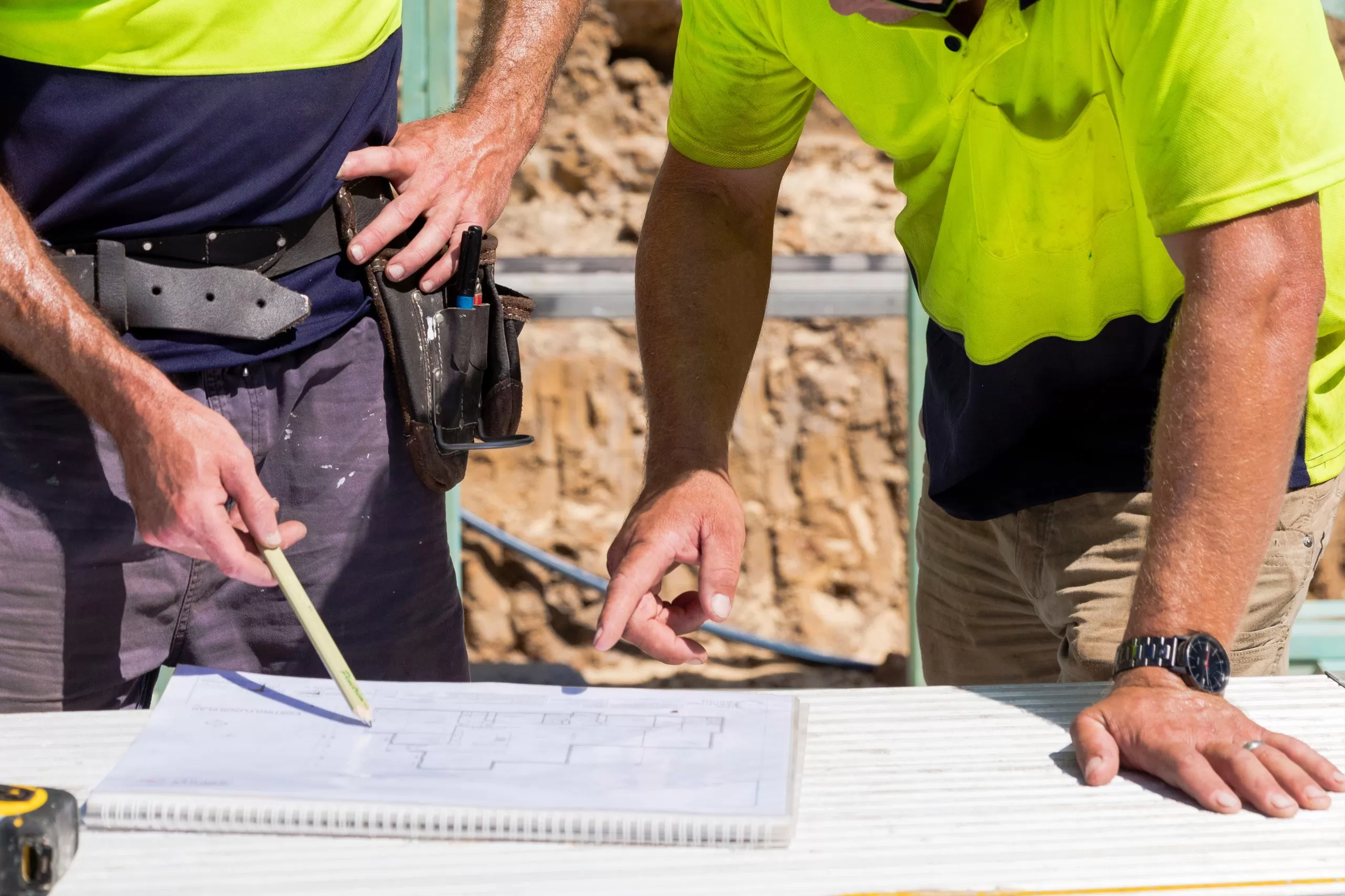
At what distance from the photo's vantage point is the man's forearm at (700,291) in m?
1.55

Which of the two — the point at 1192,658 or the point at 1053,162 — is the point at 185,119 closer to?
the point at 1053,162

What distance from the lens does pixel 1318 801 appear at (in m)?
0.93

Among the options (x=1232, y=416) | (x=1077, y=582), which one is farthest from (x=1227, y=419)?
(x=1077, y=582)

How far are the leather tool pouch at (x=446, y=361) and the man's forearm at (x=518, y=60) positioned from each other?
16 centimetres

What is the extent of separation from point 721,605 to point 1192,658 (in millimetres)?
417

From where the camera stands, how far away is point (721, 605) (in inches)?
48.1

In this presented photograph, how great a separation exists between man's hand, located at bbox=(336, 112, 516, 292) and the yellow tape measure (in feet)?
2.55

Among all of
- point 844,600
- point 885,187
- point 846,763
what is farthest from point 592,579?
point 885,187

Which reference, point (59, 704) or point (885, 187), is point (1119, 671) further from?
point (885, 187)

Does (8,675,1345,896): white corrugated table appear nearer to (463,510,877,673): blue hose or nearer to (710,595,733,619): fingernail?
(710,595,733,619): fingernail

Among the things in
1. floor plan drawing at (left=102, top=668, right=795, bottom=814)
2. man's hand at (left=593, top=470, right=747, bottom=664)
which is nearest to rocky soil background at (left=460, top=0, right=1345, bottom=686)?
man's hand at (left=593, top=470, right=747, bottom=664)

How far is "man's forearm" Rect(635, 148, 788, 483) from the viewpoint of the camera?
1547mm

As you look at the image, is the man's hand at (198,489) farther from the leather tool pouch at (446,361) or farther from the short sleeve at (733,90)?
the short sleeve at (733,90)

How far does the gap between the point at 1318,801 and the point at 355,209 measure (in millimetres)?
1147
